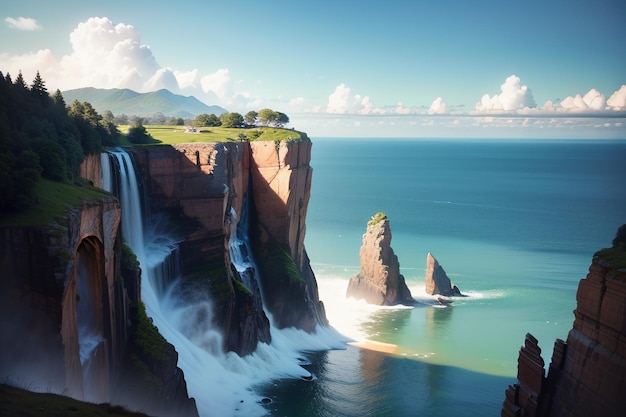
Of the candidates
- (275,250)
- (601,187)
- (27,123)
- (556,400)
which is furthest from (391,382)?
(601,187)

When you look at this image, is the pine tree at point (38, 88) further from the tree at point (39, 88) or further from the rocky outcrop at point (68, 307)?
the rocky outcrop at point (68, 307)

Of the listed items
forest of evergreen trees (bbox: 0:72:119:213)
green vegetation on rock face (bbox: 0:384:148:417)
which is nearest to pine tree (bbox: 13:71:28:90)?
forest of evergreen trees (bbox: 0:72:119:213)

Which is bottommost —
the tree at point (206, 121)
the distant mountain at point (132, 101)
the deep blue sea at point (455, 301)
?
the deep blue sea at point (455, 301)

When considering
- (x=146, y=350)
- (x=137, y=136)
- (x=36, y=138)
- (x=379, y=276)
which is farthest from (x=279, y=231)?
(x=36, y=138)

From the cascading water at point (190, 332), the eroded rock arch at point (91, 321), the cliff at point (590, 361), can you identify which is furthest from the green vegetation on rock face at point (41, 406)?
the cascading water at point (190, 332)

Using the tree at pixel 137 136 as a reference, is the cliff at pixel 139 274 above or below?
below

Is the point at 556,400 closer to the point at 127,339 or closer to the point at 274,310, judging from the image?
the point at 127,339

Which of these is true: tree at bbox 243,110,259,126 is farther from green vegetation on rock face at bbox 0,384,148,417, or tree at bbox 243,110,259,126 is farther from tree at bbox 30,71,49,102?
green vegetation on rock face at bbox 0,384,148,417
